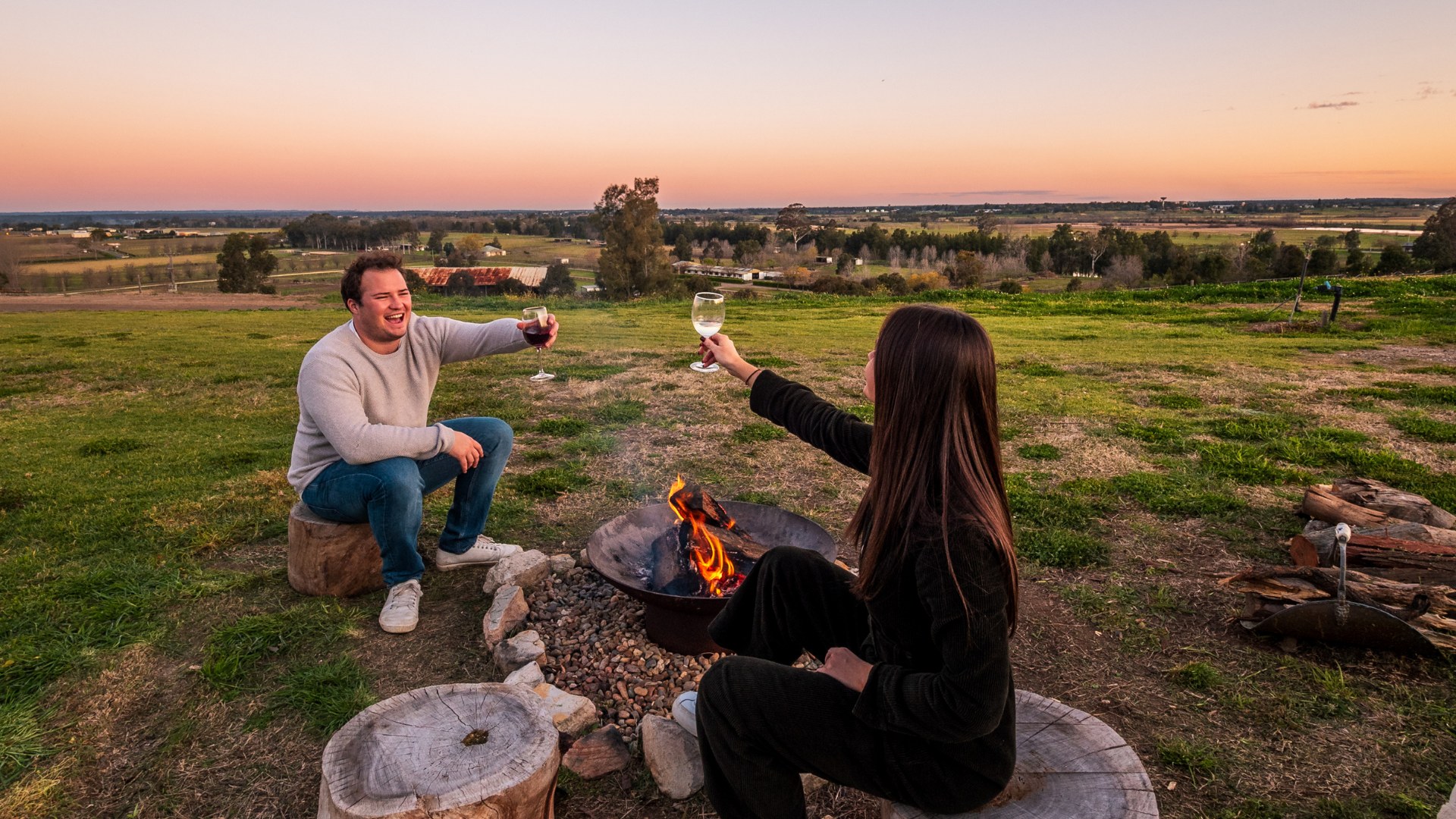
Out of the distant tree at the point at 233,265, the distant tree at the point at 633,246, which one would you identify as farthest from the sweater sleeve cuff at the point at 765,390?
the distant tree at the point at 233,265

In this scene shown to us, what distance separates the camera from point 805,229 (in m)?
52.8

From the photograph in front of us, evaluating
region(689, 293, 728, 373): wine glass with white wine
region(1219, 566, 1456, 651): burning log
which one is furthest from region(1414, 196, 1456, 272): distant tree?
region(689, 293, 728, 373): wine glass with white wine

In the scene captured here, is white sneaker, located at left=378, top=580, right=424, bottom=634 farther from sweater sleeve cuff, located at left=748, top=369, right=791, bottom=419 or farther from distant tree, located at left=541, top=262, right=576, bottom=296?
distant tree, located at left=541, top=262, right=576, bottom=296

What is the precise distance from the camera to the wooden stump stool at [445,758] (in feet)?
7.46

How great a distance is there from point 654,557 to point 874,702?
6.53ft

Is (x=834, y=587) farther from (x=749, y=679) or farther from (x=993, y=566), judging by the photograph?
(x=993, y=566)

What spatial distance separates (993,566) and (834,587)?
855mm

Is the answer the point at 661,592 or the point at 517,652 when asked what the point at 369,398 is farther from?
the point at 661,592

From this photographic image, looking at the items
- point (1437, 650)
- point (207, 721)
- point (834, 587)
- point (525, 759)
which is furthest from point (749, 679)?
point (1437, 650)

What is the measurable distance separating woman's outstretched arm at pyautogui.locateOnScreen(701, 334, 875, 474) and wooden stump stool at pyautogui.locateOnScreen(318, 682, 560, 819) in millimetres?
→ 1479

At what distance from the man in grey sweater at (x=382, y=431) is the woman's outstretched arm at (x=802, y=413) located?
171cm

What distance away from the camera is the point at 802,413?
10.5 feet

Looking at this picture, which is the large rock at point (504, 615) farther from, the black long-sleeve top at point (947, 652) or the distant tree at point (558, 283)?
the distant tree at point (558, 283)

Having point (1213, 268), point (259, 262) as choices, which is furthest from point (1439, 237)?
point (259, 262)
